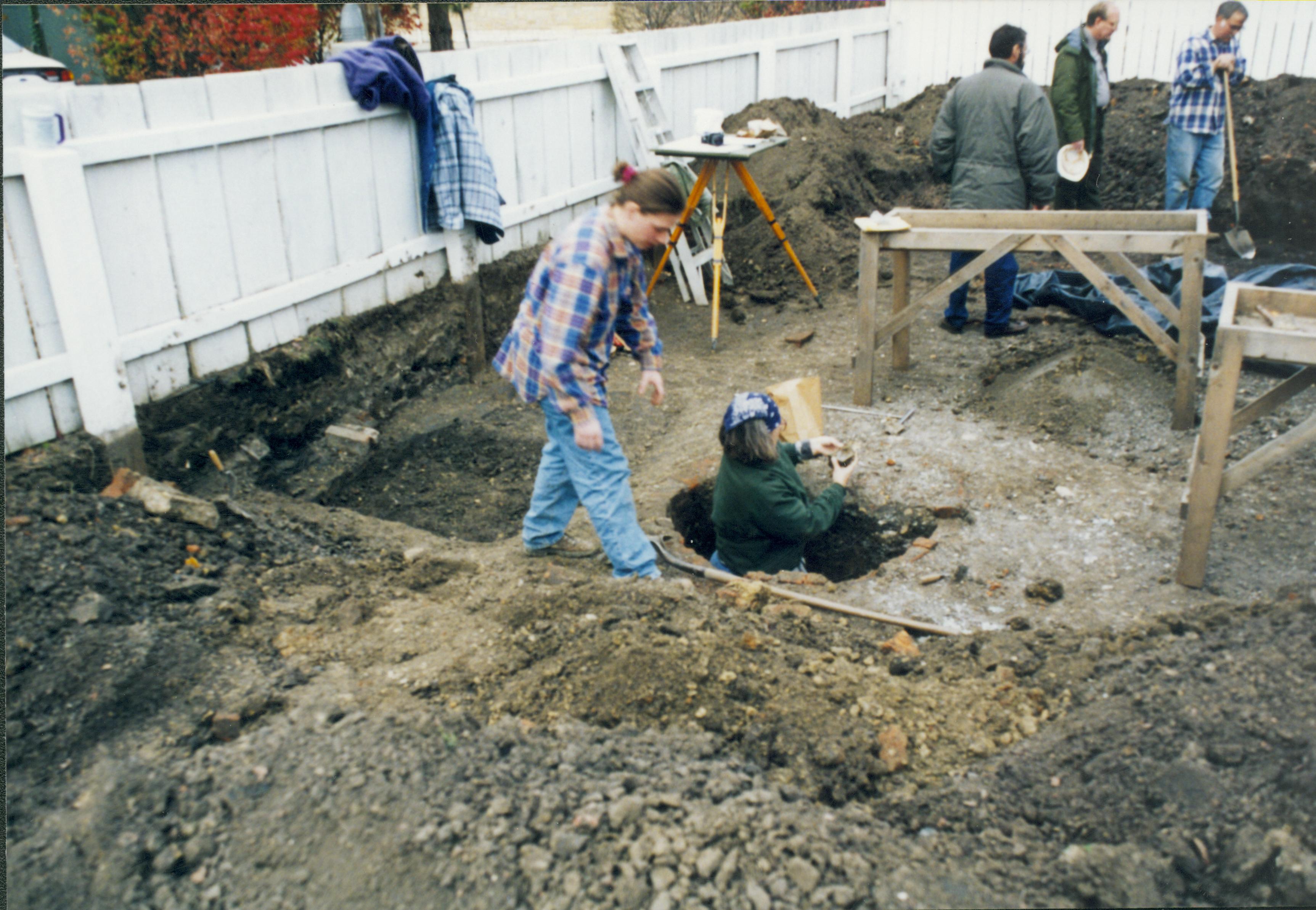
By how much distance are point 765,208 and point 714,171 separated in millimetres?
533

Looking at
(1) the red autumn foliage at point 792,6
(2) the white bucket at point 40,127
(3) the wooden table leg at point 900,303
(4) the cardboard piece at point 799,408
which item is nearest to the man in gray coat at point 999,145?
(3) the wooden table leg at point 900,303

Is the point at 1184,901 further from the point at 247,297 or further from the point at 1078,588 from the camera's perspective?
the point at 247,297

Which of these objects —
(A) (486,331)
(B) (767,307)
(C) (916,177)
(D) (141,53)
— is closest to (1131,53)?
(C) (916,177)

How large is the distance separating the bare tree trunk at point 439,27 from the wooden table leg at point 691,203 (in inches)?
162

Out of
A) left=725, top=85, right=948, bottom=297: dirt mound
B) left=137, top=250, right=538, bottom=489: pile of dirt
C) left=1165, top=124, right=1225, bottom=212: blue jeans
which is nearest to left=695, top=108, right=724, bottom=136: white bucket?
left=725, top=85, right=948, bottom=297: dirt mound

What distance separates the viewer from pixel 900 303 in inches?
263

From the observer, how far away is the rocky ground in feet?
7.59

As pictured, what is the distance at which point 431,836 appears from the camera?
237 centimetres

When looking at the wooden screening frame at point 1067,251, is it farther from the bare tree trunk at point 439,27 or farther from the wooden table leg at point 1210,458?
the bare tree trunk at point 439,27

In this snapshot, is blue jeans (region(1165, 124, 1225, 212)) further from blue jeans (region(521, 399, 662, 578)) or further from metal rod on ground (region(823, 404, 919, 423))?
blue jeans (region(521, 399, 662, 578))

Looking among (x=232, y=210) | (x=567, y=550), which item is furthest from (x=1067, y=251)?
(x=232, y=210)

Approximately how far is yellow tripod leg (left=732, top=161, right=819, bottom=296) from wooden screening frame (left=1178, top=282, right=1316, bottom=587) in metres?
4.25

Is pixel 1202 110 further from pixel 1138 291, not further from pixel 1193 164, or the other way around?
pixel 1138 291

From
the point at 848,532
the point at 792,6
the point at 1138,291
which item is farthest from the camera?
the point at 792,6
